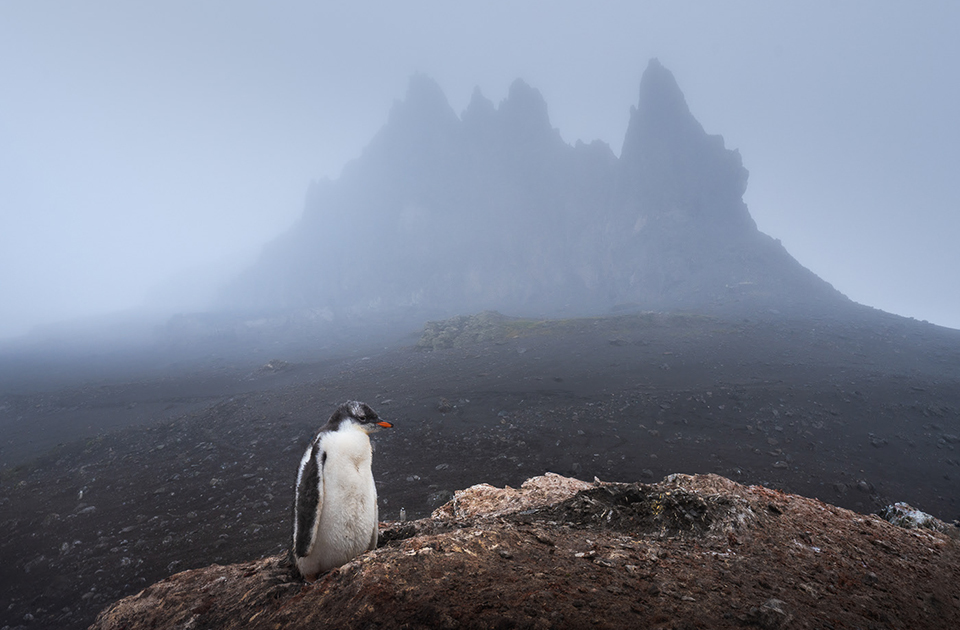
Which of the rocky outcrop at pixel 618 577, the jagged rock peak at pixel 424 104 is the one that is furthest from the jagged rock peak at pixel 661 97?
the rocky outcrop at pixel 618 577

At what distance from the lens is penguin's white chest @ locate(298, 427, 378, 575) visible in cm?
296

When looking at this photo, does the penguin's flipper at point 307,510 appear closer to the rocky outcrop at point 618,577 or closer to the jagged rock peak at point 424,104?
the rocky outcrop at point 618,577

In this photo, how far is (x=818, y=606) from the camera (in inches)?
91.3

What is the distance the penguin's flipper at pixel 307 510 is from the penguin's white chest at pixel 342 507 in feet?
0.11

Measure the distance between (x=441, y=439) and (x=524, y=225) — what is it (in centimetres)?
7621

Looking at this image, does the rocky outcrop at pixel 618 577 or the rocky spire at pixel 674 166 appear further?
the rocky spire at pixel 674 166

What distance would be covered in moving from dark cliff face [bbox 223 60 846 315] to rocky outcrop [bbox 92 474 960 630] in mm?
52739

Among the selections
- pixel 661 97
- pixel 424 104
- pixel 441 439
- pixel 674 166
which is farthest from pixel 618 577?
pixel 424 104

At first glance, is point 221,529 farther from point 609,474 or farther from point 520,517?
point 609,474

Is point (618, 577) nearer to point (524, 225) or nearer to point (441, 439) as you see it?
point (441, 439)

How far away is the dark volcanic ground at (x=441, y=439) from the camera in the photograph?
24.6ft

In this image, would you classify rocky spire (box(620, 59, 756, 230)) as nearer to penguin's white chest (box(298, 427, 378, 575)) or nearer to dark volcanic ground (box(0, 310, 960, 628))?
dark volcanic ground (box(0, 310, 960, 628))

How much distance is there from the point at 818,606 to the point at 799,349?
27.0 meters

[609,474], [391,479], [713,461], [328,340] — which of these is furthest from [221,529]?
[328,340]
